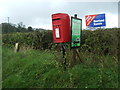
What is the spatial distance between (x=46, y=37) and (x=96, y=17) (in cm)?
305

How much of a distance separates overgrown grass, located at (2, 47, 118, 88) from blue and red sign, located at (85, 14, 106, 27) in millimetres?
3117

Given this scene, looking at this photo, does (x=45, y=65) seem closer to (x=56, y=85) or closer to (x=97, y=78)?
(x=56, y=85)

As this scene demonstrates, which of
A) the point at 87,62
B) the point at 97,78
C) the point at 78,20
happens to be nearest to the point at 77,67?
the point at 87,62

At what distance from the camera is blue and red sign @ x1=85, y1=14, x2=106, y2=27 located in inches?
331

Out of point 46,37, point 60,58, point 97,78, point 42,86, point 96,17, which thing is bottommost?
point 42,86

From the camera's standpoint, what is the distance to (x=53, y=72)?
5176 millimetres

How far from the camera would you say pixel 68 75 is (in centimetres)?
485

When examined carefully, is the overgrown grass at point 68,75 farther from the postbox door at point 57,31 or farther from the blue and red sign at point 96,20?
the blue and red sign at point 96,20

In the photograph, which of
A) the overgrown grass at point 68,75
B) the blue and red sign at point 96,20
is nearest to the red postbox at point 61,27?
the overgrown grass at point 68,75

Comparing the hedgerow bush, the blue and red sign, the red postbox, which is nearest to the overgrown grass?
the hedgerow bush

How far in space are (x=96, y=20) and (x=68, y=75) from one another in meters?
4.83

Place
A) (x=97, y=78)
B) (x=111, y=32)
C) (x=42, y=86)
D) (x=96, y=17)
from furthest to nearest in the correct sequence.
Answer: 1. (x=96, y=17)
2. (x=111, y=32)
3. (x=42, y=86)
4. (x=97, y=78)

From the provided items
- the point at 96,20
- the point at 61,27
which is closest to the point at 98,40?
the point at 61,27

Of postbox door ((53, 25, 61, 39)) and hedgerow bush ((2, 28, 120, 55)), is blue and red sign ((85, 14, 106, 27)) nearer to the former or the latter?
hedgerow bush ((2, 28, 120, 55))
